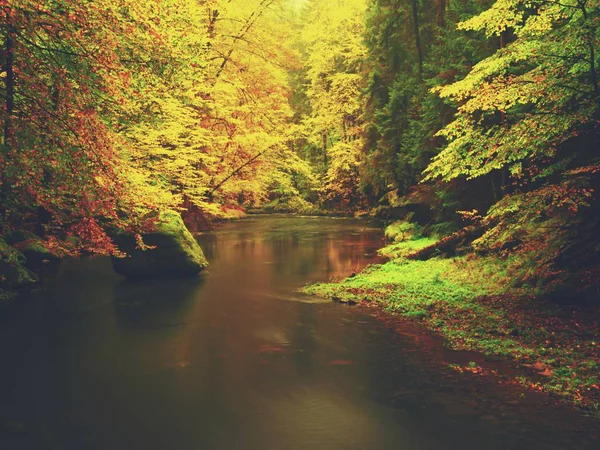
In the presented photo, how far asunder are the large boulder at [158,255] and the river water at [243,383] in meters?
2.10

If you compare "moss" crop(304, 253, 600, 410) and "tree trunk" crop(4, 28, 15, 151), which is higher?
"tree trunk" crop(4, 28, 15, 151)

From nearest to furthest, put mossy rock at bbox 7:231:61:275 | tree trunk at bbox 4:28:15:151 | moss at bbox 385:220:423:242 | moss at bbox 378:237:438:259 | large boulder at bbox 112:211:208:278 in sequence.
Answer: tree trunk at bbox 4:28:15:151
mossy rock at bbox 7:231:61:275
large boulder at bbox 112:211:208:278
moss at bbox 378:237:438:259
moss at bbox 385:220:423:242

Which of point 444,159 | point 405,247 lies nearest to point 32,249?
point 444,159

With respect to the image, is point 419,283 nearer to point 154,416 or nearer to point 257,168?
point 154,416

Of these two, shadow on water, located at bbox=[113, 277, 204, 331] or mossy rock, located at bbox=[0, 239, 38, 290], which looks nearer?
shadow on water, located at bbox=[113, 277, 204, 331]

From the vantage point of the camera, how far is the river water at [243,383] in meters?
5.93

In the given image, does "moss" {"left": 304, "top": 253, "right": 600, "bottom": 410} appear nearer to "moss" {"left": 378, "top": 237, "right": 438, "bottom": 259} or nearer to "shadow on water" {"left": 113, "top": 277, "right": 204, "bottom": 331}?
"moss" {"left": 378, "top": 237, "right": 438, "bottom": 259}

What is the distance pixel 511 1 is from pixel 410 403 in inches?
303

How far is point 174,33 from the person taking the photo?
1034 cm

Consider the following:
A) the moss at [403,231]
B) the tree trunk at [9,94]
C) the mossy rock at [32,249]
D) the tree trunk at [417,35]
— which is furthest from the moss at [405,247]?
the tree trunk at [9,94]

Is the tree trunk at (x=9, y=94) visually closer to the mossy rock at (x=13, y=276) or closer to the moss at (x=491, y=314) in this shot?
the mossy rock at (x=13, y=276)

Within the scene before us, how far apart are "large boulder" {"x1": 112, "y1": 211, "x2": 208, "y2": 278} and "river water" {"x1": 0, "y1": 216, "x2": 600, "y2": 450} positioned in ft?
6.90

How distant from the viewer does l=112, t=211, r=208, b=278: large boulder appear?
15.6 m

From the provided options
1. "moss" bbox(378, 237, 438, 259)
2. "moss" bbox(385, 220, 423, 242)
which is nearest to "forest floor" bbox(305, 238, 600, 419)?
"moss" bbox(378, 237, 438, 259)
